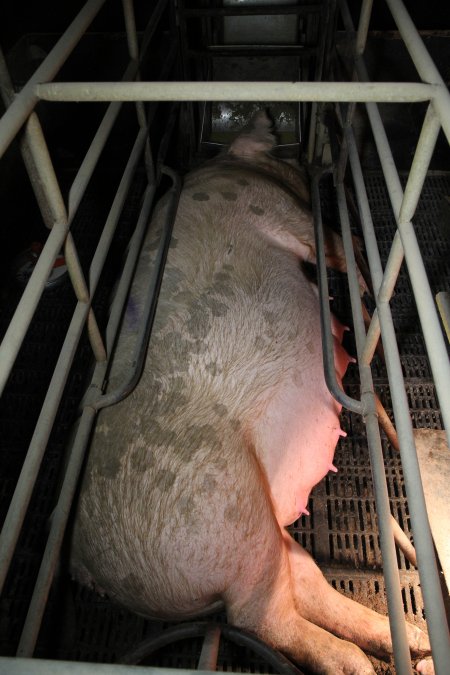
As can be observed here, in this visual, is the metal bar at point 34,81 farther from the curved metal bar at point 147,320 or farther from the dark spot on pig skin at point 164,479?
the dark spot on pig skin at point 164,479

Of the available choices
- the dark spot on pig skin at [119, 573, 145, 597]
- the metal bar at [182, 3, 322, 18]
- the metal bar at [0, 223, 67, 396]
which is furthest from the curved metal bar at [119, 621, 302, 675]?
the metal bar at [182, 3, 322, 18]

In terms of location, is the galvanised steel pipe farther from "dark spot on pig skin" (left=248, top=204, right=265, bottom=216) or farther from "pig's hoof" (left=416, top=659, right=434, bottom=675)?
"pig's hoof" (left=416, top=659, right=434, bottom=675)

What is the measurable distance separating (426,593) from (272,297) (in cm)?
112

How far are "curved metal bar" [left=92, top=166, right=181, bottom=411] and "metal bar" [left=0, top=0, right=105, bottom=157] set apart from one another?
0.77 metres

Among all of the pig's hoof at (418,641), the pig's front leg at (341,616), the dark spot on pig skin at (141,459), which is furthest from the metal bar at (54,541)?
the pig's hoof at (418,641)

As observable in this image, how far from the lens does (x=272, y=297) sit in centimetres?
192

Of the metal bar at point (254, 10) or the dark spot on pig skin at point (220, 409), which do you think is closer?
the dark spot on pig skin at point (220, 409)

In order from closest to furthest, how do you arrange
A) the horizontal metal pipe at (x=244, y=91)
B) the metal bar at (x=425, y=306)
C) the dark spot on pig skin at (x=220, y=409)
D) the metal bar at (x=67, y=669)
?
1. the metal bar at (x=67, y=669)
2. the metal bar at (x=425, y=306)
3. the horizontal metal pipe at (x=244, y=91)
4. the dark spot on pig skin at (x=220, y=409)

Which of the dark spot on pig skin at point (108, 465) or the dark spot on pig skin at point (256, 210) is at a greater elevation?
the dark spot on pig skin at point (256, 210)

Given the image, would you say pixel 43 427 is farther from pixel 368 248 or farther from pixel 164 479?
pixel 368 248

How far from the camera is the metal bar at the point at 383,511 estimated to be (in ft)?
4.16

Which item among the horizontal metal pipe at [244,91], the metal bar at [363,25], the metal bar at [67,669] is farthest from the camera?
the metal bar at [363,25]

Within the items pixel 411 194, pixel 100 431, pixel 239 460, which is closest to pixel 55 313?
pixel 100 431

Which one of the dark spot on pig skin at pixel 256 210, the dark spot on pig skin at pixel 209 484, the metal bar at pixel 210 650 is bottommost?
the metal bar at pixel 210 650
